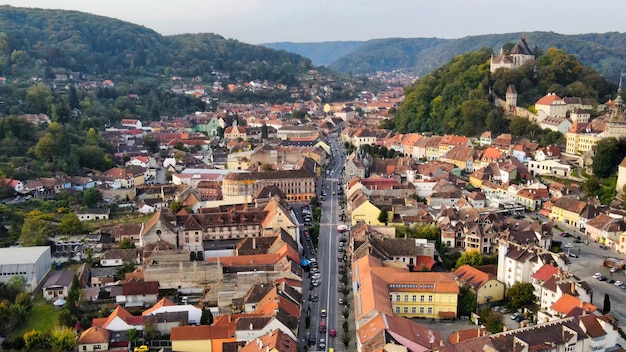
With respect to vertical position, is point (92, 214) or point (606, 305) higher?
point (606, 305)

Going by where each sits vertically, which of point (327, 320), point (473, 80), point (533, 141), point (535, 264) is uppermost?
point (473, 80)

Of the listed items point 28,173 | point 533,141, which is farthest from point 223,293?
point 533,141

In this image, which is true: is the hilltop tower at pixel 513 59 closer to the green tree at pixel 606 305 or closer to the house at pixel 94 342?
the green tree at pixel 606 305

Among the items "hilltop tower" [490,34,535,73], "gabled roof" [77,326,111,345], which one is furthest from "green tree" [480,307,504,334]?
"hilltop tower" [490,34,535,73]

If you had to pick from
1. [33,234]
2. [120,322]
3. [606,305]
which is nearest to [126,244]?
[33,234]

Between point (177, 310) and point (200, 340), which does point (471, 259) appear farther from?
point (177, 310)

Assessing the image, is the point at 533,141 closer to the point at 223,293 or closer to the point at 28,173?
the point at 223,293
